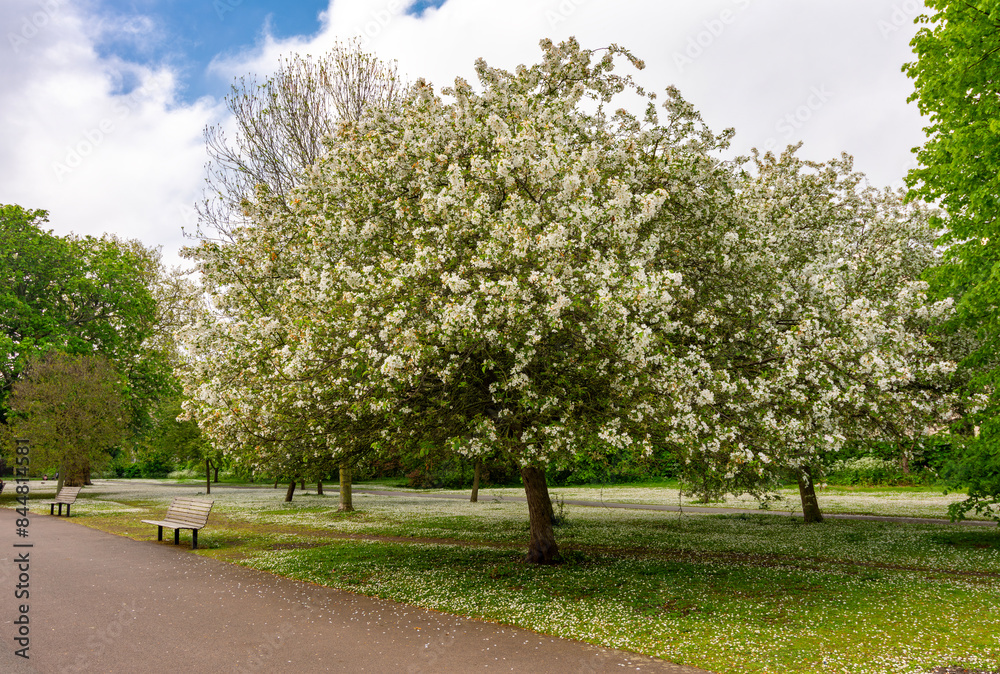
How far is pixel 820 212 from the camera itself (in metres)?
15.7

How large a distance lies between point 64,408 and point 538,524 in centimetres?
2867

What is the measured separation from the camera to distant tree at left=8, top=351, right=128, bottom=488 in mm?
28828

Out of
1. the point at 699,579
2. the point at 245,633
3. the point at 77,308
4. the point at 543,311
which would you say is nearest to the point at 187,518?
the point at 245,633

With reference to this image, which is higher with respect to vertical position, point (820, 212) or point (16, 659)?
point (820, 212)

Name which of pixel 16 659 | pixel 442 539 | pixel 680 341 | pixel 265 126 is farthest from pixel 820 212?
pixel 265 126

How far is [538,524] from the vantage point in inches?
517

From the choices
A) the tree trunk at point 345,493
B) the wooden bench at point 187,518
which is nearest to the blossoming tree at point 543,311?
the wooden bench at point 187,518

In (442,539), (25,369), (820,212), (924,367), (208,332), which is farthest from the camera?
(25,369)

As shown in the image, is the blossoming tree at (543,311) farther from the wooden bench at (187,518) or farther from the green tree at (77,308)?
the green tree at (77,308)

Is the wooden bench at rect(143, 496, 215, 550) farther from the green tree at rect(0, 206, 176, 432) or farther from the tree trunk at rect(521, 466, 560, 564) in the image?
the green tree at rect(0, 206, 176, 432)

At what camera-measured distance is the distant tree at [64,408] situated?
28828mm

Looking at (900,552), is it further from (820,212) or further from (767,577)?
(820,212)

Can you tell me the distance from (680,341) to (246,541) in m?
13.3

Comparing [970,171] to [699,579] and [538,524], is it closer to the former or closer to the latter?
[699,579]
